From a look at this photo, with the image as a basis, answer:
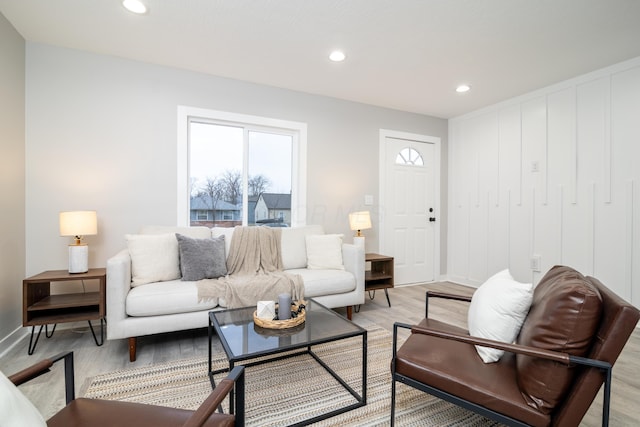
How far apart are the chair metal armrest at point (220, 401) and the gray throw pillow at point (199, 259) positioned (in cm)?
160

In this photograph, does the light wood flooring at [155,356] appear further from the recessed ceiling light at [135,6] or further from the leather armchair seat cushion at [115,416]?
the recessed ceiling light at [135,6]

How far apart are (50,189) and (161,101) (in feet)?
4.07

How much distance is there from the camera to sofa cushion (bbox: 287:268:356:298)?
2682 mm

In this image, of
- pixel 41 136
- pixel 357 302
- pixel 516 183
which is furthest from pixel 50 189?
pixel 516 183

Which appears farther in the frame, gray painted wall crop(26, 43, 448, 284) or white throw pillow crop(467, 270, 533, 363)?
→ gray painted wall crop(26, 43, 448, 284)

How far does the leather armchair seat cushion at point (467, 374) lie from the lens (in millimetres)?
1152

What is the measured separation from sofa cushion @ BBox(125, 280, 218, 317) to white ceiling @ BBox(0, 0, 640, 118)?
78.8 inches

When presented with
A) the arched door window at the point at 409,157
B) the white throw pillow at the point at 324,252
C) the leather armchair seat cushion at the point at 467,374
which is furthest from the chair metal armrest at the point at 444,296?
the arched door window at the point at 409,157

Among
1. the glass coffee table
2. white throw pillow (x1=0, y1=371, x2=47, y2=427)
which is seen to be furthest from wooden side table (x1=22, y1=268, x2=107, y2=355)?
white throw pillow (x1=0, y1=371, x2=47, y2=427)

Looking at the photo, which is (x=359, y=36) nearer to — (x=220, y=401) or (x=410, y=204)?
(x=410, y=204)

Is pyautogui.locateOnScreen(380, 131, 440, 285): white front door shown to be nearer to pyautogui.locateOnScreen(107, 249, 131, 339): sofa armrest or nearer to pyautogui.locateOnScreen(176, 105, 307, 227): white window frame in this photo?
pyautogui.locateOnScreen(176, 105, 307, 227): white window frame

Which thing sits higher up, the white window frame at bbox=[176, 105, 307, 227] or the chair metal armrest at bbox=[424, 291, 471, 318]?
the white window frame at bbox=[176, 105, 307, 227]

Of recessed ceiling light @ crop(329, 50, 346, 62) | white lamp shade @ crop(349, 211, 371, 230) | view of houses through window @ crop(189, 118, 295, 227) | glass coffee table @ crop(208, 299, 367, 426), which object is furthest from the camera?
white lamp shade @ crop(349, 211, 371, 230)

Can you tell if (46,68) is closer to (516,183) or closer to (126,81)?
(126,81)
